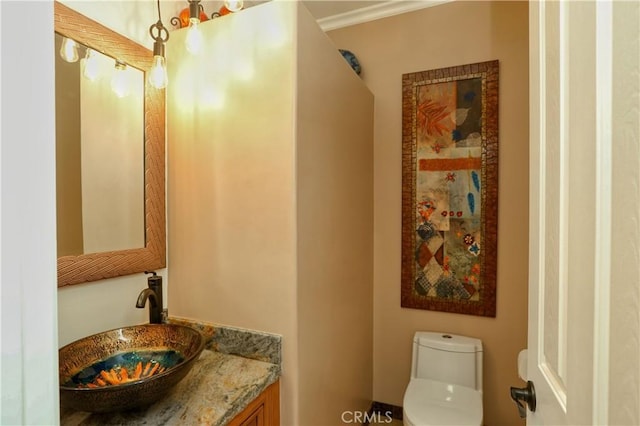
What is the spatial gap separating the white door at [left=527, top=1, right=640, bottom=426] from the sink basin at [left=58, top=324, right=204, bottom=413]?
0.93 m

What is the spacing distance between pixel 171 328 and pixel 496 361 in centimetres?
191

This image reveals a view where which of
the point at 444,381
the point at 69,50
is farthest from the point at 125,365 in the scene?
the point at 444,381

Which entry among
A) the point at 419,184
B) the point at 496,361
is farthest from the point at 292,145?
the point at 496,361

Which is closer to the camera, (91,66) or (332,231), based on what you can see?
(91,66)

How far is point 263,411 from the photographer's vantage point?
1150 mm

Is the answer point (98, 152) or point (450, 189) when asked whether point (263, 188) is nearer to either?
point (98, 152)

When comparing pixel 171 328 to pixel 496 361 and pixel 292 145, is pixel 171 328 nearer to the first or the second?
pixel 292 145

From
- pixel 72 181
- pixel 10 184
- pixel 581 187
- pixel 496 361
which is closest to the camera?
pixel 10 184

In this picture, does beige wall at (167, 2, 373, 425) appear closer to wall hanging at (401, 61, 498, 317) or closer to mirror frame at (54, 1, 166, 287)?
mirror frame at (54, 1, 166, 287)

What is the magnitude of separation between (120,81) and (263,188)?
2.34 feet

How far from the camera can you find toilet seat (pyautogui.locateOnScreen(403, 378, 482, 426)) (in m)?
1.63

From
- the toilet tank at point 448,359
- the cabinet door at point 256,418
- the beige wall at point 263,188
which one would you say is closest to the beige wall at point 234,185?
the beige wall at point 263,188

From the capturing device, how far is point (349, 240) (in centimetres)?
184

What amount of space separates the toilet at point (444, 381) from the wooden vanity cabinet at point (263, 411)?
801mm
